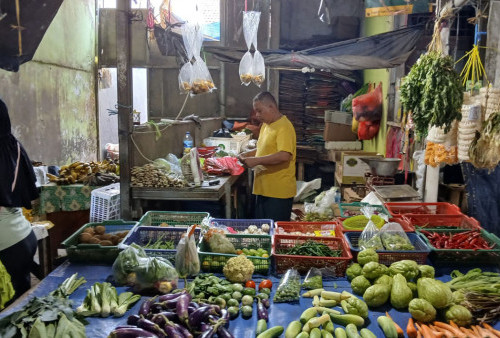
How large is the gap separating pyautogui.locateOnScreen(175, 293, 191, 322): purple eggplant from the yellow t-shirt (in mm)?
2799

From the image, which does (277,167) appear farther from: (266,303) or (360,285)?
(266,303)

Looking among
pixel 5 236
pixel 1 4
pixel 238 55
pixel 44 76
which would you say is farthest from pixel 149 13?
pixel 5 236

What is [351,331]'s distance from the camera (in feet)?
8.01

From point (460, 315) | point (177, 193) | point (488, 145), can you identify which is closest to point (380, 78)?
point (488, 145)

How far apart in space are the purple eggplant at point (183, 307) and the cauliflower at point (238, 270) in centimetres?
46

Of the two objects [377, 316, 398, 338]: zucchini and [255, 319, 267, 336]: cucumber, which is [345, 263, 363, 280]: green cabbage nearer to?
[377, 316, 398, 338]: zucchini

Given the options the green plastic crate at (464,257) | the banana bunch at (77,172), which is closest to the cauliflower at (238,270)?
the green plastic crate at (464,257)

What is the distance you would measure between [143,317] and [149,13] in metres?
5.03

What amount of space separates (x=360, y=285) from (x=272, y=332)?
778 millimetres

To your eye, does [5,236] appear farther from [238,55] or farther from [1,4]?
[238,55]

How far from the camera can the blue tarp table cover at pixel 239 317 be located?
254 cm

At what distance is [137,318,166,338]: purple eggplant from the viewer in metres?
2.36

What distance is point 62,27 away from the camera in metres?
9.09

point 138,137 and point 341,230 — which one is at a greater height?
point 138,137
